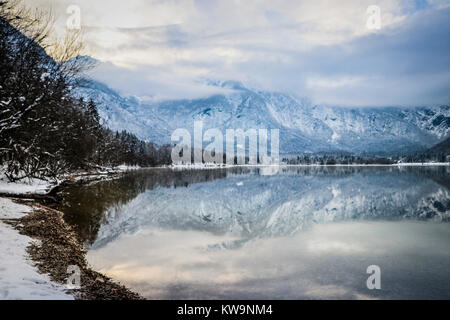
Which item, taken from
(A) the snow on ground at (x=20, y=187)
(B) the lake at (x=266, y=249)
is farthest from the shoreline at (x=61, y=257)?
(A) the snow on ground at (x=20, y=187)

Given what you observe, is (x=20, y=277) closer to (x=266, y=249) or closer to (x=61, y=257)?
(x=61, y=257)

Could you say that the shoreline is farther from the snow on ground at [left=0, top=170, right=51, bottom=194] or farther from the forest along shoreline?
the snow on ground at [left=0, top=170, right=51, bottom=194]

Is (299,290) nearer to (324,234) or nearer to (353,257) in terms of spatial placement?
(353,257)

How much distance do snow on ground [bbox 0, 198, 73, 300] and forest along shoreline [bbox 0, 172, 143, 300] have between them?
0.30m

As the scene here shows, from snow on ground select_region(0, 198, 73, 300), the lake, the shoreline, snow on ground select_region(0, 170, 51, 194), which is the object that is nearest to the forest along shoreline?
the shoreline

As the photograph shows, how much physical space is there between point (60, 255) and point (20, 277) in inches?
166

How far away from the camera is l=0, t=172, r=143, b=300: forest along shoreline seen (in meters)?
11.3

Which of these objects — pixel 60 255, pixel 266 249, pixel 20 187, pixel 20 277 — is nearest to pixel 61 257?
pixel 60 255

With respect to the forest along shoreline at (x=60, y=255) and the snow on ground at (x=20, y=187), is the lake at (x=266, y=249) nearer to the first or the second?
the forest along shoreline at (x=60, y=255)

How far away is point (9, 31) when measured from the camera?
16125 millimetres

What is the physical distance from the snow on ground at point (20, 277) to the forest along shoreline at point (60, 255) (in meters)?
0.30

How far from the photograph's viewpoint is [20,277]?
34.1 feet

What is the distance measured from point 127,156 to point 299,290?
132526 mm

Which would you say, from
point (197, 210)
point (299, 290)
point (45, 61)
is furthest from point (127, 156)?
point (299, 290)
